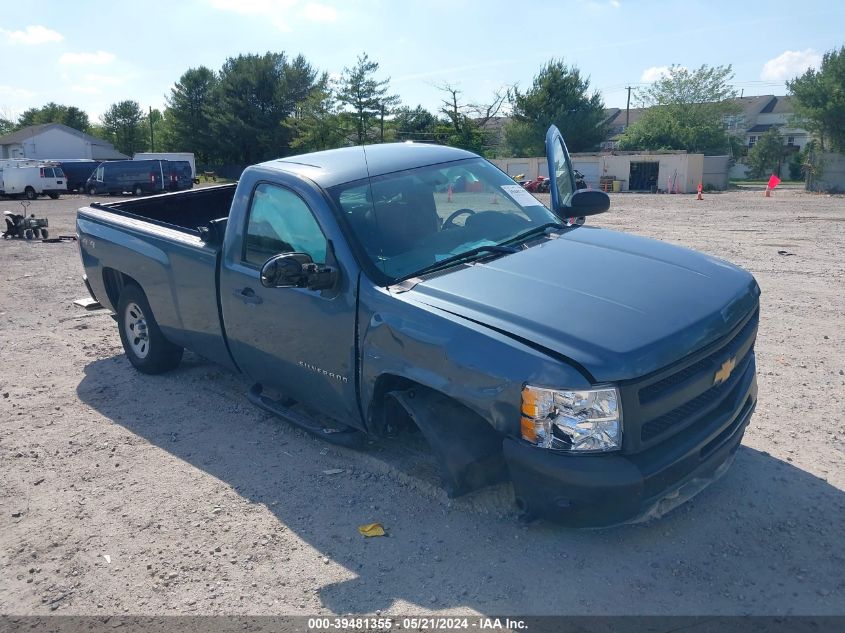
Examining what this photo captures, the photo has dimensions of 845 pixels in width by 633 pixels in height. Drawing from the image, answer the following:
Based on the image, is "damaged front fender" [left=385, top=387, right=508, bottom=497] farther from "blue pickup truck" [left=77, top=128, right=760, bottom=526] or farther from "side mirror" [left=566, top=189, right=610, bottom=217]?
"side mirror" [left=566, top=189, right=610, bottom=217]

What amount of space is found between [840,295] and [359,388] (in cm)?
701

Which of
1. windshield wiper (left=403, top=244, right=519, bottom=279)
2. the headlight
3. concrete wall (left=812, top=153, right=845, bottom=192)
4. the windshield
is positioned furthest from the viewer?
concrete wall (left=812, top=153, right=845, bottom=192)

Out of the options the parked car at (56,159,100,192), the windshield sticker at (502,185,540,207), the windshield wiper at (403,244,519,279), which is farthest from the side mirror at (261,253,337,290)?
the parked car at (56,159,100,192)

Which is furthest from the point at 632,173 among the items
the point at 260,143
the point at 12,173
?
the point at 12,173

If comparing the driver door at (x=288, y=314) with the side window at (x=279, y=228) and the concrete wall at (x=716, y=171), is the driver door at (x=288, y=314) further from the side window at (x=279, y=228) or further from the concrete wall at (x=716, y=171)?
the concrete wall at (x=716, y=171)

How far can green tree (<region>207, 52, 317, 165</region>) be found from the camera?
60.4 m

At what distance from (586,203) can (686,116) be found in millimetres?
64821

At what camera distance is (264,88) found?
6162 cm

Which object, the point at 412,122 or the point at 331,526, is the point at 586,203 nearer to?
the point at 331,526

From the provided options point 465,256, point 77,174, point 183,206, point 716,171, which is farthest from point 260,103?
→ point 465,256

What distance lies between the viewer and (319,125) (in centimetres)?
5078

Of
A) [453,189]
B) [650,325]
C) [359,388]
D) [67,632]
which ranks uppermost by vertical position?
[453,189]

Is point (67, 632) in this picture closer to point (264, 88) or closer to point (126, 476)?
point (126, 476)

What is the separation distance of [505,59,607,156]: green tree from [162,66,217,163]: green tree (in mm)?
28388
